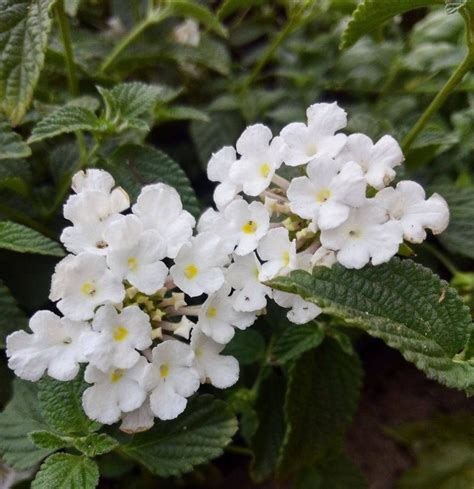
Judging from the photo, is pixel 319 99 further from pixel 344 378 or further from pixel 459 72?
pixel 344 378

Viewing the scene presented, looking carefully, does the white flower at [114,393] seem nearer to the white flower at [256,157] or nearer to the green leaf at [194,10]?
the white flower at [256,157]

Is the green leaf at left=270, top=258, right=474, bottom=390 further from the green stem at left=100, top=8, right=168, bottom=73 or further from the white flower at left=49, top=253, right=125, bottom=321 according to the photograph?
the green stem at left=100, top=8, right=168, bottom=73

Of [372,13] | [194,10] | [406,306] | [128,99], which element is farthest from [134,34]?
[406,306]

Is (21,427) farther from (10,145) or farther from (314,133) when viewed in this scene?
(314,133)

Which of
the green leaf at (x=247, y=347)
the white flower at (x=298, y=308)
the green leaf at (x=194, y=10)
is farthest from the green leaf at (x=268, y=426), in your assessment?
the green leaf at (x=194, y=10)

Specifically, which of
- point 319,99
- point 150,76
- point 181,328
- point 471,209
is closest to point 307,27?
point 319,99
